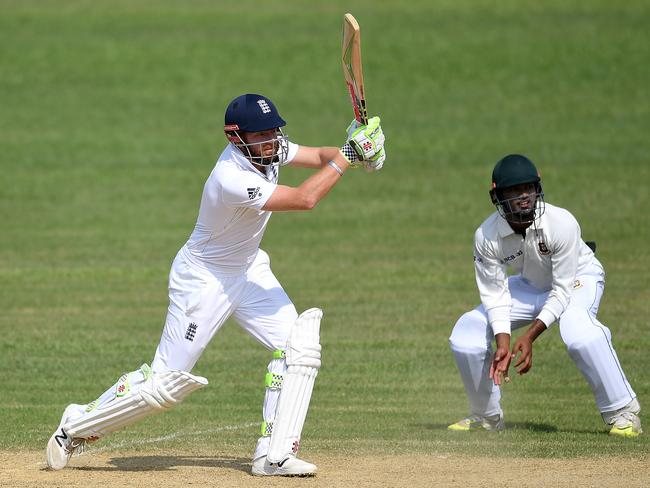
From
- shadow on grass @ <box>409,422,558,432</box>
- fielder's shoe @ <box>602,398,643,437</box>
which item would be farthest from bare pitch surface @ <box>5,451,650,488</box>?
shadow on grass @ <box>409,422,558,432</box>

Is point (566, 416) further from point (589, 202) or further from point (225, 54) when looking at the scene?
point (225, 54)

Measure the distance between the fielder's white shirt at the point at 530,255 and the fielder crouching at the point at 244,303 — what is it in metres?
1.44

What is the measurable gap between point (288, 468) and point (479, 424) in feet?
7.01

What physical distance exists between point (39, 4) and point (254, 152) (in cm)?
2815

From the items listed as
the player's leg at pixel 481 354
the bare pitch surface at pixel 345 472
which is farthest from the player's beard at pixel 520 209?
the bare pitch surface at pixel 345 472

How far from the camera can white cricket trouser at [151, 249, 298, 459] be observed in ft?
23.6

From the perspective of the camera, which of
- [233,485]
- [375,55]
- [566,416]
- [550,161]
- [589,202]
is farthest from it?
[375,55]

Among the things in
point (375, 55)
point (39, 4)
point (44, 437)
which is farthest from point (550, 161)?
point (39, 4)

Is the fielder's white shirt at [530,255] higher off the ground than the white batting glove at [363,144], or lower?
lower

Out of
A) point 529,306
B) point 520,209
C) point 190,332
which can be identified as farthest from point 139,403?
point 529,306

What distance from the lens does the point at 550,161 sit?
70.4 ft

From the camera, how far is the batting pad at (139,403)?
23.3 ft

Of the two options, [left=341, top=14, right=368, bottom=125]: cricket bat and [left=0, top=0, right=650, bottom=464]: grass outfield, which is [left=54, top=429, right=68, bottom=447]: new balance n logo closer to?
[left=0, top=0, right=650, bottom=464]: grass outfield

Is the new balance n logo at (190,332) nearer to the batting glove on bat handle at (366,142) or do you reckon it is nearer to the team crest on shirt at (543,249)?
the batting glove on bat handle at (366,142)
